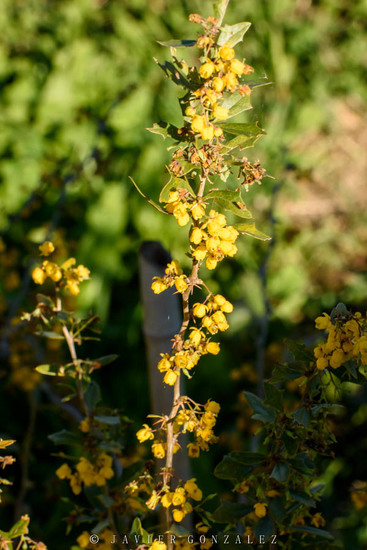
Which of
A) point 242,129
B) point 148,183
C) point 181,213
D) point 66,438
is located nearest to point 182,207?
point 181,213

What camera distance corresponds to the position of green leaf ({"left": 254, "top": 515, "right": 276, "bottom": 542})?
0.70m

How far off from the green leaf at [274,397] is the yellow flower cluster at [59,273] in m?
0.32

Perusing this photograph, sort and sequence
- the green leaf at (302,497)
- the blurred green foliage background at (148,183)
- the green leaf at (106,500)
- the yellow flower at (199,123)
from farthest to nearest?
1. the blurred green foliage background at (148,183)
2. the green leaf at (106,500)
3. the green leaf at (302,497)
4. the yellow flower at (199,123)

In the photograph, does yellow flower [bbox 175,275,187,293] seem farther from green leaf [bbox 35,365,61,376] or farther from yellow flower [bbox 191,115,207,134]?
green leaf [bbox 35,365,61,376]

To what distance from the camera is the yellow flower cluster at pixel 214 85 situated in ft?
1.86

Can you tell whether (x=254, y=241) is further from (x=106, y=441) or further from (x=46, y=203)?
(x=106, y=441)

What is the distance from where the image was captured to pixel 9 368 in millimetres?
1718

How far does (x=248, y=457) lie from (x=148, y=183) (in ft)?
5.92

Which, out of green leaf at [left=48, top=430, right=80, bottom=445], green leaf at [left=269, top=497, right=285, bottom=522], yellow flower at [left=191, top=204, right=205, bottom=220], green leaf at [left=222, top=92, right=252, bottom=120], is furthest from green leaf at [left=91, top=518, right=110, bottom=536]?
green leaf at [left=222, top=92, right=252, bottom=120]

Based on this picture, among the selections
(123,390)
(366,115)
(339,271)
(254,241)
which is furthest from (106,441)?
(366,115)

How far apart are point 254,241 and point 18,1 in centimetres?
234

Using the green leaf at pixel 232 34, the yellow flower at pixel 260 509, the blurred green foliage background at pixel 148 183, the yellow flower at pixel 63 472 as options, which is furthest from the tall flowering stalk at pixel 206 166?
the blurred green foliage background at pixel 148 183

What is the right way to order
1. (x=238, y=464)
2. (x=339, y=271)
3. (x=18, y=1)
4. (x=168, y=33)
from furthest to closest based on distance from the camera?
(x=18, y=1), (x=168, y=33), (x=339, y=271), (x=238, y=464)

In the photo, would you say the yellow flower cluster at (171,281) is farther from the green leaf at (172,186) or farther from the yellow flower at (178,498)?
the yellow flower at (178,498)
